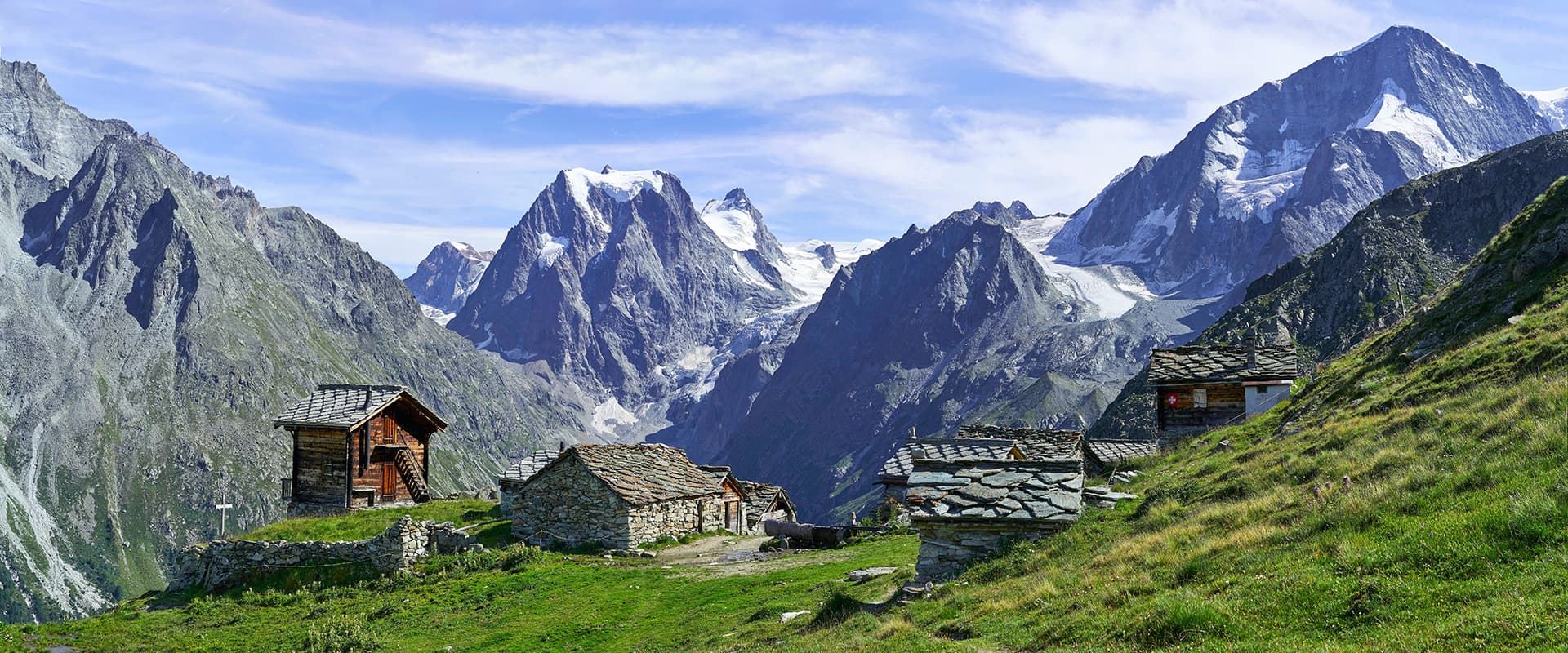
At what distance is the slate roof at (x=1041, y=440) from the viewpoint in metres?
Answer: 44.9

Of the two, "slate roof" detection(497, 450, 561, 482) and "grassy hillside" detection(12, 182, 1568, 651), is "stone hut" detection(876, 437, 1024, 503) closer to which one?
"grassy hillside" detection(12, 182, 1568, 651)

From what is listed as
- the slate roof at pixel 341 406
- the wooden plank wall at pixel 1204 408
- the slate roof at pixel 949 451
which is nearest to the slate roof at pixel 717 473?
the slate roof at pixel 949 451

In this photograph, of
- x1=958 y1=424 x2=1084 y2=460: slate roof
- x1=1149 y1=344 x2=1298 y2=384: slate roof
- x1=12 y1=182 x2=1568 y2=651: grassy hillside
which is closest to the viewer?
x1=12 y1=182 x2=1568 y2=651: grassy hillside

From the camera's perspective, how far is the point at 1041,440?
52031 millimetres

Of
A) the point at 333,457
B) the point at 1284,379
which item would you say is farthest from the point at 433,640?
the point at 1284,379

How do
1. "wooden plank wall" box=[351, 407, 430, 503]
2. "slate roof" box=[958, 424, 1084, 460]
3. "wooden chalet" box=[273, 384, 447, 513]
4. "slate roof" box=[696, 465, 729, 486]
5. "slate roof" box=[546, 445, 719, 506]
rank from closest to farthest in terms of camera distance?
"slate roof" box=[958, 424, 1084, 460], "slate roof" box=[546, 445, 719, 506], "slate roof" box=[696, 465, 729, 486], "wooden chalet" box=[273, 384, 447, 513], "wooden plank wall" box=[351, 407, 430, 503]

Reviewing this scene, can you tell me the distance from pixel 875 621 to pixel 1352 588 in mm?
8720

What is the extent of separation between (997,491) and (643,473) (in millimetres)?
27324

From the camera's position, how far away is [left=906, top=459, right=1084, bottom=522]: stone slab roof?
2280 cm

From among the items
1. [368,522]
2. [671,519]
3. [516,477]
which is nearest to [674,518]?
[671,519]

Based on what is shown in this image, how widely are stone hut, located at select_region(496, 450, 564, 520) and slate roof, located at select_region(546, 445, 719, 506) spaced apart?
2.00 m

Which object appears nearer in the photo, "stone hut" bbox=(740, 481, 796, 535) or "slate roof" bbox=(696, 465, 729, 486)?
"slate roof" bbox=(696, 465, 729, 486)

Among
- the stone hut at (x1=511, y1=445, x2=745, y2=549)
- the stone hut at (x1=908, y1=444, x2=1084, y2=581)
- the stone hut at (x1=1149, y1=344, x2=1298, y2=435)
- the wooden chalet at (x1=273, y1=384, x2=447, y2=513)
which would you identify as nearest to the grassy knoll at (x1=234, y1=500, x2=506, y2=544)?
the stone hut at (x1=511, y1=445, x2=745, y2=549)

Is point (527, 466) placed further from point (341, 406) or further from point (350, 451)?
point (341, 406)
